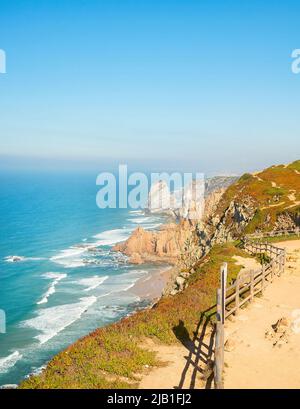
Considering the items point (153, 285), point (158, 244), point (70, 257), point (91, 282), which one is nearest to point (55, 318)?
point (91, 282)

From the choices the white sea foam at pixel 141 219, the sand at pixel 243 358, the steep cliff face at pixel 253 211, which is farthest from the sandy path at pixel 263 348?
the white sea foam at pixel 141 219

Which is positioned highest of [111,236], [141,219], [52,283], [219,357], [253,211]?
[253,211]

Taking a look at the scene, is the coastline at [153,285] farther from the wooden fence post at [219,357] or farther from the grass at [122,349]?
the wooden fence post at [219,357]

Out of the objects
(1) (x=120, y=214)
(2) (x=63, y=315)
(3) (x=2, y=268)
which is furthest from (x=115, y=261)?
(1) (x=120, y=214)

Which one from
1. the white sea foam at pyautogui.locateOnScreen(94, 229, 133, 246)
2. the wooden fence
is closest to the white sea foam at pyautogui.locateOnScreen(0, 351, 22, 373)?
the wooden fence

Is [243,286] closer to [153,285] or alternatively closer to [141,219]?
[153,285]

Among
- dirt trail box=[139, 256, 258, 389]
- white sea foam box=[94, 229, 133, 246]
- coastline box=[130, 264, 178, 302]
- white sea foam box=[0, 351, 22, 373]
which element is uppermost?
dirt trail box=[139, 256, 258, 389]

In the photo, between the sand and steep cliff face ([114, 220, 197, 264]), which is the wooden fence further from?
steep cliff face ([114, 220, 197, 264])
